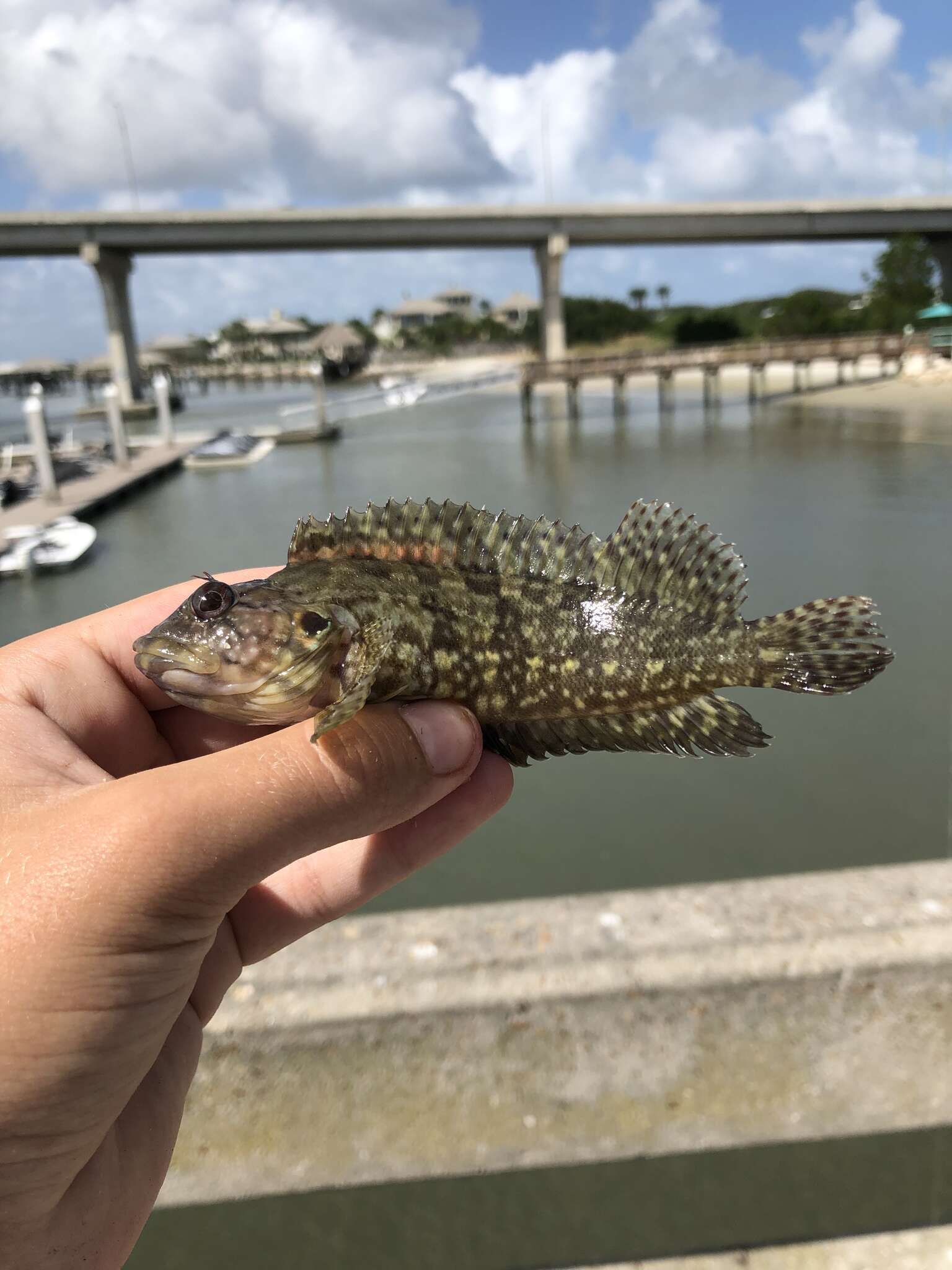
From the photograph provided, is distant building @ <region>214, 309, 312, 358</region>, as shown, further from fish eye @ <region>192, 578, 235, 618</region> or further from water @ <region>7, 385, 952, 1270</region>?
fish eye @ <region>192, 578, 235, 618</region>

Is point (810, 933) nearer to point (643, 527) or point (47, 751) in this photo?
point (643, 527)

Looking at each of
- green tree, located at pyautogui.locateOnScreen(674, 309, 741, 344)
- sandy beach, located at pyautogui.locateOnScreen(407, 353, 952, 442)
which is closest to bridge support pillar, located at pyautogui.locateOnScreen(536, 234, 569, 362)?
sandy beach, located at pyautogui.locateOnScreen(407, 353, 952, 442)

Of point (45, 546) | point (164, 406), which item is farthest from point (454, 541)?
point (164, 406)

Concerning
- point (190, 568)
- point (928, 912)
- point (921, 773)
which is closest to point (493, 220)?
point (190, 568)

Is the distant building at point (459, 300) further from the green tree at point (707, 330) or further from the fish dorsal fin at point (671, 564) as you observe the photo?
the fish dorsal fin at point (671, 564)

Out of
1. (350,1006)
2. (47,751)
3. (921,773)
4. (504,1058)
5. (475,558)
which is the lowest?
(921,773)

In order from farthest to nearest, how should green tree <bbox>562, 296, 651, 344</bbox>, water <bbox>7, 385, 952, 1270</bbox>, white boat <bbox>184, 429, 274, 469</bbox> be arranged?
1. green tree <bbox>562, 296, 651, 344</bbox>
2. white boat <bbox>184, 429, 274, 469</bbox>
3. water <bbox>7, 385, 952, 1270</bbox>
